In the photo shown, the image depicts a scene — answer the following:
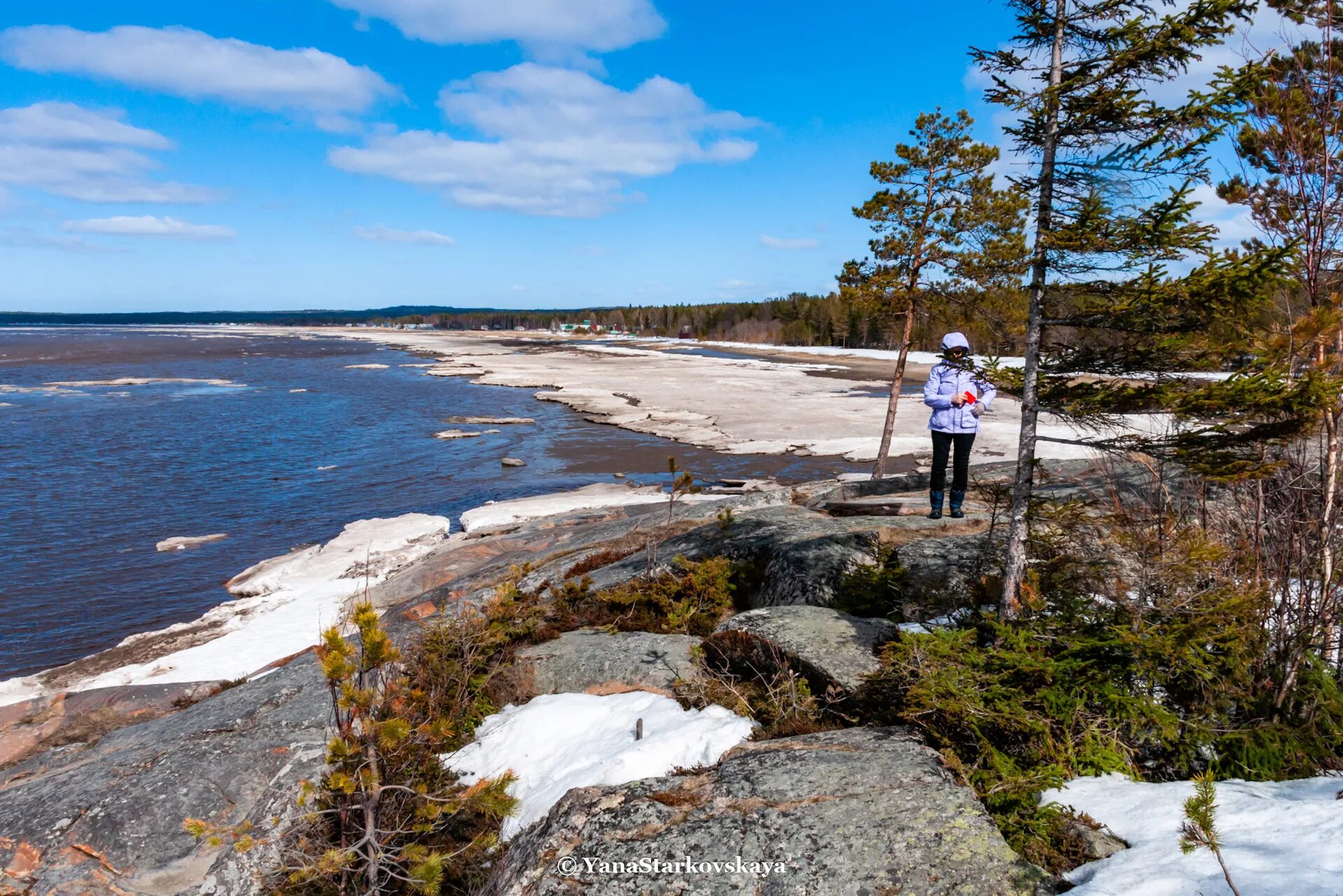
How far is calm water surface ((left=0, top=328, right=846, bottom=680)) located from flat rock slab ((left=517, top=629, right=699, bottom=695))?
8.48 meters

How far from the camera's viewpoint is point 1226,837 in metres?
3.37

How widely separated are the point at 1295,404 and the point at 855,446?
21.2m

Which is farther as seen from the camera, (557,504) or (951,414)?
(557,504)

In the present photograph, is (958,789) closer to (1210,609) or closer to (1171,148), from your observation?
(1210,609)

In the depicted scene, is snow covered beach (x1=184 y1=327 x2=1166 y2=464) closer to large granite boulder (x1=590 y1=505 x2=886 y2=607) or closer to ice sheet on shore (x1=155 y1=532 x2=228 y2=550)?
large granite boulder (x1=590 y1=505 x2=886 y2=607)

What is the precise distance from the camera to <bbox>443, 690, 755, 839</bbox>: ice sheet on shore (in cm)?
494

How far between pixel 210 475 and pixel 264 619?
13333 mm

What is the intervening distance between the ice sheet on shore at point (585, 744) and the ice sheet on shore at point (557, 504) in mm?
9276

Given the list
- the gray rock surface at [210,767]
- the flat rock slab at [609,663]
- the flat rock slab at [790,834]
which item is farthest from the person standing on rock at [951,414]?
the flat rock slab at [790,834]

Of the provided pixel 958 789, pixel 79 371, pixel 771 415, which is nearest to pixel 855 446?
pixel 771 415

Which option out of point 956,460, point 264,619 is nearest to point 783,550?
point 956,460

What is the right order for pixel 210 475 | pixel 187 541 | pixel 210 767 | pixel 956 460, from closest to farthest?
pixel 210 767
pixel 956 460
pixel 187 541
pixel 210 475

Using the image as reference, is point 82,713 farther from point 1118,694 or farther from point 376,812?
point 1118,694

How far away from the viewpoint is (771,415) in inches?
1276
